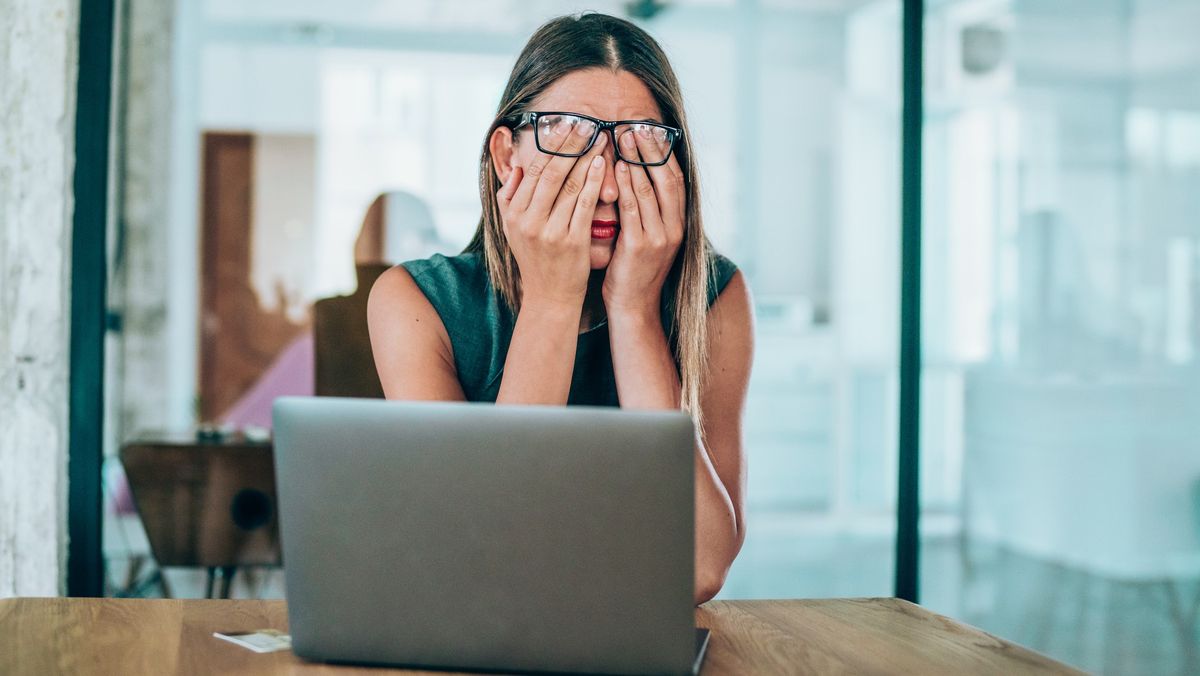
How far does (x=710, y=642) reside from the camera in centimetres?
90

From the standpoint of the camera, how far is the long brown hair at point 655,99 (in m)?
1.40

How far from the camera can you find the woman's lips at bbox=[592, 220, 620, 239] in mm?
1376

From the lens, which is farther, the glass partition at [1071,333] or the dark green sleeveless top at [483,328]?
the glass partition at [1071,333]

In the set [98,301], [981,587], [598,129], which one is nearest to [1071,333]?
[981,587]

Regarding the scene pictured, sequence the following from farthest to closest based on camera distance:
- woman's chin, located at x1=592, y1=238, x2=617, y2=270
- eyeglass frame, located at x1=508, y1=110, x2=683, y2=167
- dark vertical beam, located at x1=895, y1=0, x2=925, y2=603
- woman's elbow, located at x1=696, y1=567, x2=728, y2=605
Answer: dark vertical beam, located at x1=895, y1=0, x2=925, y2=603, woman's chin, located at x1=592, y1=238, x2=617, y2=270, eyeglass frame, located at x1=508, y1=110, x2=683, y2=167, woman's elbow, located at x1=696, y1=567, x2=728, y2=605

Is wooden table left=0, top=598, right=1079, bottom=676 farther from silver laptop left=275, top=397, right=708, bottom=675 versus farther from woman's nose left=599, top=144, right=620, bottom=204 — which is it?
woman's nose left=599, top=144, right=620, bottom=204

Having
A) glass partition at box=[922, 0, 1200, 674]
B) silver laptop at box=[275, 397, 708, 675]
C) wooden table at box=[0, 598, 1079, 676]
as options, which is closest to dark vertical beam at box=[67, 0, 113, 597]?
wooden table at box=[0, 598, 1079, 676]

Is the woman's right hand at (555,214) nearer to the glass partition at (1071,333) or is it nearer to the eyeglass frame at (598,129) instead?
the eyeglass frame at (598,129)

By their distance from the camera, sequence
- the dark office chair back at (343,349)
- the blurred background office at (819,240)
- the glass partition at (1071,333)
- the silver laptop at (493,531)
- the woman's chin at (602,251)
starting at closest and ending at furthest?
the silver laptop at (493,531) < the woman's chin at (602,251) < the glass partition at (1071,333) < the dark office chair back at (343,349) < the blurred background office at (819,240)

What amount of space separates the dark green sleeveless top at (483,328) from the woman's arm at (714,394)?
2.2 inches

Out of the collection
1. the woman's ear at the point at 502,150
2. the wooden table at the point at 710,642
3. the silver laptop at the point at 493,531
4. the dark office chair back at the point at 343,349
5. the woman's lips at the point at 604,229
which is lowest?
the wooden table at the point at 710,642

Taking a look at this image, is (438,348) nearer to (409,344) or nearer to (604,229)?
(409,344)

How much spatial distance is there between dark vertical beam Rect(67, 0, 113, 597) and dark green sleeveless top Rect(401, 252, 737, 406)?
0.45 meters

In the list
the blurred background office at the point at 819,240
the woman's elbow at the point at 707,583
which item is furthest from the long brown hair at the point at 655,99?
the blurred background office at the point at 819,240
